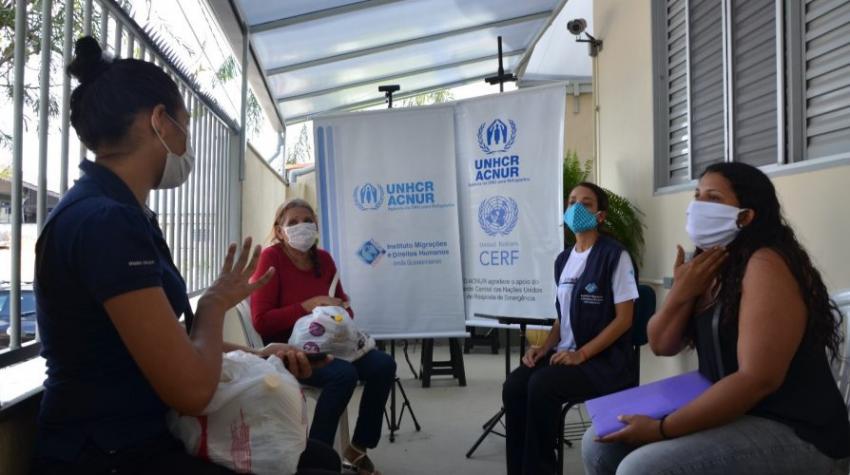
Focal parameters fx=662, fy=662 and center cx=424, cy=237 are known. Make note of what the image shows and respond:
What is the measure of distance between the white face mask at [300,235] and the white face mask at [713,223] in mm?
2118

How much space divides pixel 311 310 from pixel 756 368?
222cm

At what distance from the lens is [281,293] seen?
11.5 ft

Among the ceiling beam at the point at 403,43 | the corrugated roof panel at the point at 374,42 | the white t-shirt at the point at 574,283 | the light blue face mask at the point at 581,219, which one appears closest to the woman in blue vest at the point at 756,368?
the white t-shirt at the point at 574,283

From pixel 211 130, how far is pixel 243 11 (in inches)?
31.1

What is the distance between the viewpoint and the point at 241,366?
5.01 feet

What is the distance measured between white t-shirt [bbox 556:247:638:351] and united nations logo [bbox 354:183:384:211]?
148 centimetres

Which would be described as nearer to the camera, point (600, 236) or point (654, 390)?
point (654, 390)

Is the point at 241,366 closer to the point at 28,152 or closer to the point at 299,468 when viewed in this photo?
the point at 299,468

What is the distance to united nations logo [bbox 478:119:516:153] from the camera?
414cm

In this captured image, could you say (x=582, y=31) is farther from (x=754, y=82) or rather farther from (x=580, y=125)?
(x=580, y=125)

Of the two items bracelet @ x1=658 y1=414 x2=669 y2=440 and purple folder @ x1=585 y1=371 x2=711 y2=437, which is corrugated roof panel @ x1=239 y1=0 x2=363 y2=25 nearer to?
purple folder @ x1=585 y1=371 x2=711 y2=437

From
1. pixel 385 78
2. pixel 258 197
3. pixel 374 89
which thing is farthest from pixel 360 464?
pixel 374 89

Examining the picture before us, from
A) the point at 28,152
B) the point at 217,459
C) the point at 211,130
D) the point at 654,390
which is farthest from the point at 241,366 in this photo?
the point at 211,130

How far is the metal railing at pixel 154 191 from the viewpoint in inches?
66.2
